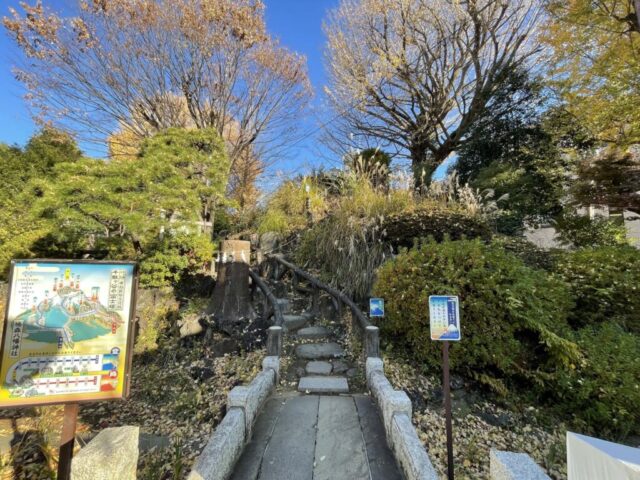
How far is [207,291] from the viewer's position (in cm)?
586

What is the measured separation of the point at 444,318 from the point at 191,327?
13.2 feet

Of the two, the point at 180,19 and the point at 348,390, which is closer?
the point at 348,390

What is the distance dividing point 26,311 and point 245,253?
3.41 meters

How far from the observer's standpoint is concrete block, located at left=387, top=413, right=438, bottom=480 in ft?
5.70

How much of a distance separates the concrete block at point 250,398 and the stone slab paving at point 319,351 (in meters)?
0.87

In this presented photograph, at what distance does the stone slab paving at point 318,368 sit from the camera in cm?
348

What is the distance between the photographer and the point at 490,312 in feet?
9.57

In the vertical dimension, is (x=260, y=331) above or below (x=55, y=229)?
below

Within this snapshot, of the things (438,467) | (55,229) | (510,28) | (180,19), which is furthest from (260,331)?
(510,28)

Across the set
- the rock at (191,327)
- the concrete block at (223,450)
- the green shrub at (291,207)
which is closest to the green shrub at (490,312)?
the concrete block at (223,450)

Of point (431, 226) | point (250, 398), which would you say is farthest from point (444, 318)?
point (431, 226)

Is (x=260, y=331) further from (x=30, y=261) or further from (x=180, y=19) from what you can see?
(x=180, y=19)

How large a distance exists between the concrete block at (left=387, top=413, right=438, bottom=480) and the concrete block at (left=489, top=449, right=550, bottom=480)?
0.35 meters

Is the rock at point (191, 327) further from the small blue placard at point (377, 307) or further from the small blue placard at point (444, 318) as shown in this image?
the small blue placard at point (444, 318)
